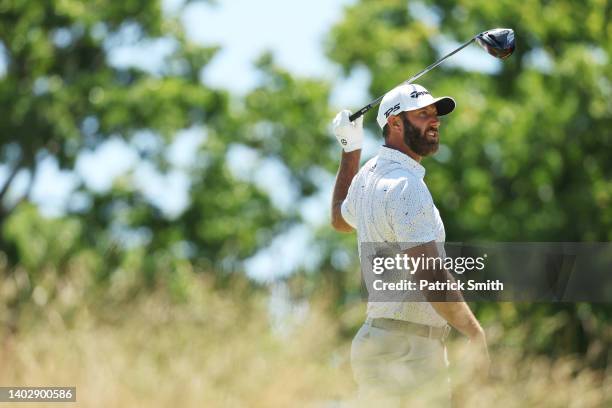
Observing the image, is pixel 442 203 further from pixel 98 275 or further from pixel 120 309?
pixel 120 309

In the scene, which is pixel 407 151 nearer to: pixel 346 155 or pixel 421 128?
pixel 421 128

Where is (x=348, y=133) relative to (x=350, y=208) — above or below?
above

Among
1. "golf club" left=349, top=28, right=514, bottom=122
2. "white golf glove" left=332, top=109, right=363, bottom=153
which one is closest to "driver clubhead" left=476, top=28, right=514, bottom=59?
"golf club" left=349, top=28, right=514, bottom=122

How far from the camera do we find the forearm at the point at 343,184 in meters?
4.64

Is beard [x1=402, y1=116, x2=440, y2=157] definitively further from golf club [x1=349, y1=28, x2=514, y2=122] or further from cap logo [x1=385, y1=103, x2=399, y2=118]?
golf club [x1=349, y1=28, x2=514, y2=122]

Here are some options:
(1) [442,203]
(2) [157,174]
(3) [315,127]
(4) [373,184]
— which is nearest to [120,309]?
(4) [373,184]

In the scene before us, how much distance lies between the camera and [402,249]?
13.3 feet

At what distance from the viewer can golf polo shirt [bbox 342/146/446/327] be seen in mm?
4016

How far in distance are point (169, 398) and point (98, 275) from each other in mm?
12592

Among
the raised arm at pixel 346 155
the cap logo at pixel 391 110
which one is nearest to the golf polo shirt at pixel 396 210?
the cap logo at pixel 391 110

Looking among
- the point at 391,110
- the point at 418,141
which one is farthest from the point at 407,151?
the point at 391,110

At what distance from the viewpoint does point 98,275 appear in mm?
17344

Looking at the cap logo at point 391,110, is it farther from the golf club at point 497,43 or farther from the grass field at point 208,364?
the grass field at point 208,364

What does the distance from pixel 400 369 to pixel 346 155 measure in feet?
3.52
